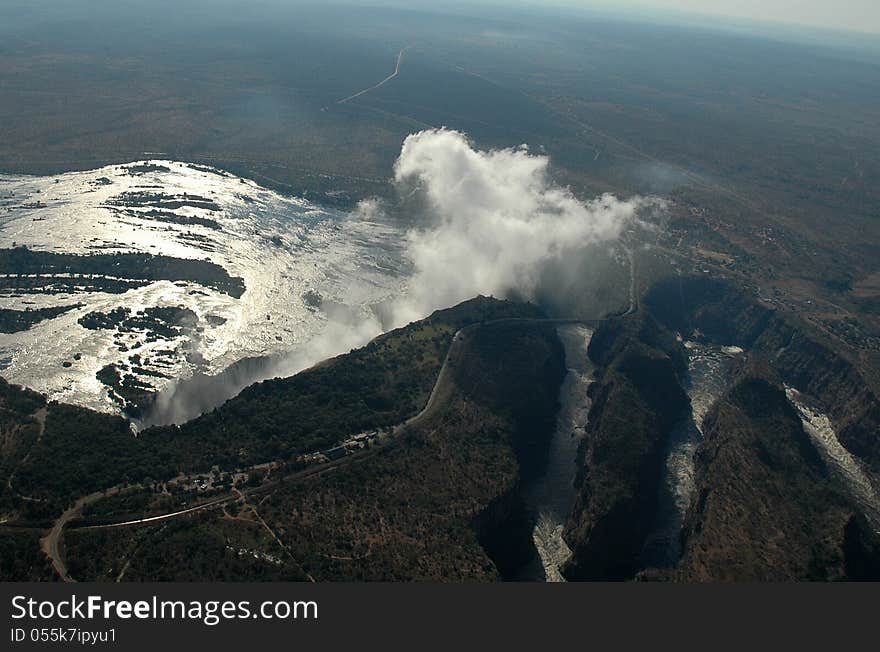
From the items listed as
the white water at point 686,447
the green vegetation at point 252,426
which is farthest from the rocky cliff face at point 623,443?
the green vegetation at point 252,426

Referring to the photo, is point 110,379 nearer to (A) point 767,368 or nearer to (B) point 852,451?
(A) point 767,368

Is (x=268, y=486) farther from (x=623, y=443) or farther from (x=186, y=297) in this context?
(x=186, y=297)

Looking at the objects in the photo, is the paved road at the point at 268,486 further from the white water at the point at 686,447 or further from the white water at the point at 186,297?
the white water at the point at 686,447

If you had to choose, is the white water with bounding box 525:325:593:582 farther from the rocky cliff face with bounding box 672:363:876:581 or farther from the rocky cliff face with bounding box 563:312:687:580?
the rocky cliff face with bounding box 672:363:876:581

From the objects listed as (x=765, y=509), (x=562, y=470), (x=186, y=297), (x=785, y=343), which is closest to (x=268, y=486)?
(x=562, y=470)

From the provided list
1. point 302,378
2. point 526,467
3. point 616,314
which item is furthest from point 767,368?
point 302,378

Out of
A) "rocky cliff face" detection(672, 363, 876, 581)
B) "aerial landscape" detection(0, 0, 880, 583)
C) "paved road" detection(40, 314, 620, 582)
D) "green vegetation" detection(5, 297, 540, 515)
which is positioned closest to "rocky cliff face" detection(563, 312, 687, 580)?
"aerial landscape" detection(0, 0, 880, 583)
